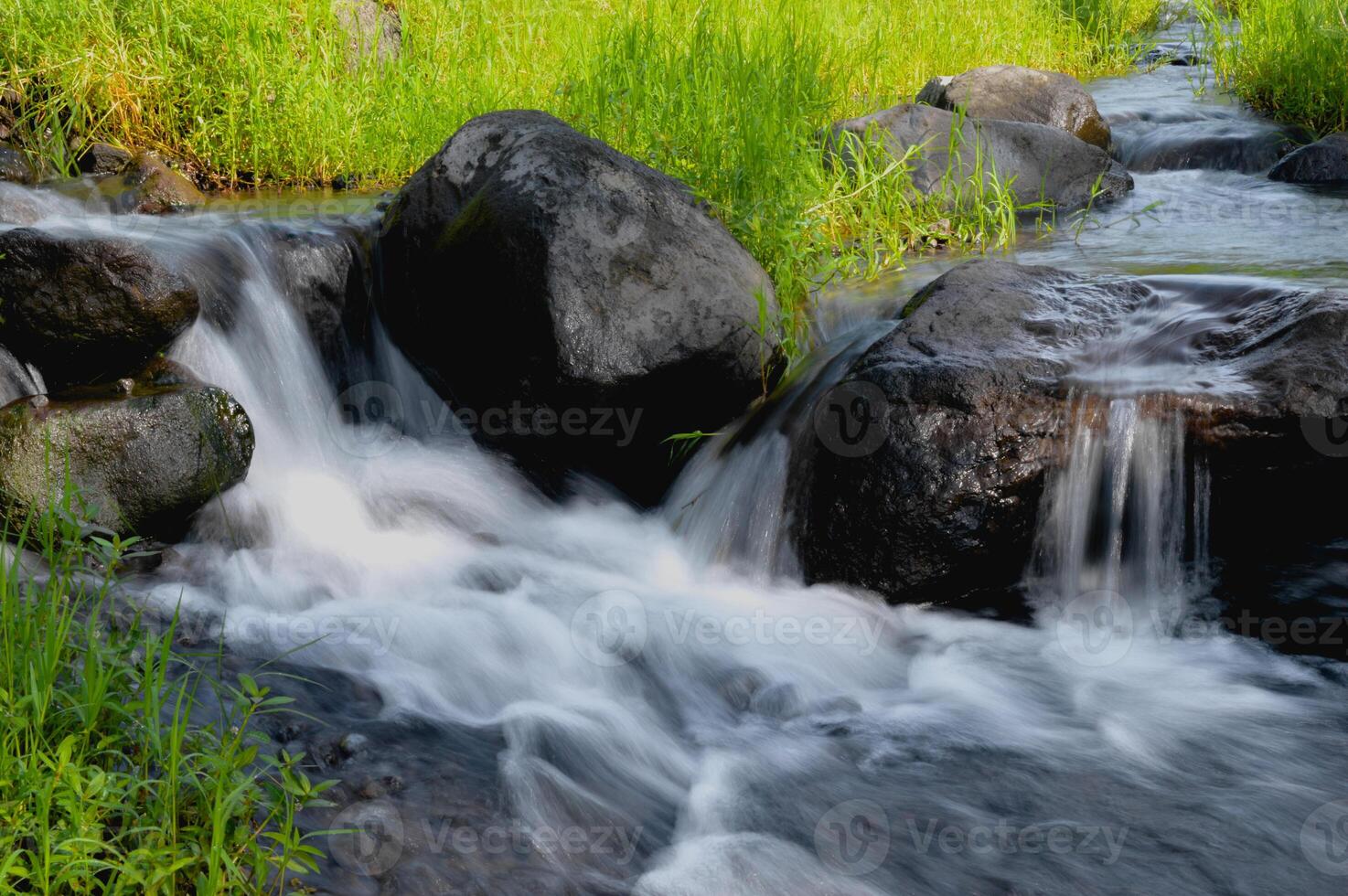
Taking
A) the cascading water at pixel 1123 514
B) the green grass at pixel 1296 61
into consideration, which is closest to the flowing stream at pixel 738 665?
the cascading water at pixel 1123 514

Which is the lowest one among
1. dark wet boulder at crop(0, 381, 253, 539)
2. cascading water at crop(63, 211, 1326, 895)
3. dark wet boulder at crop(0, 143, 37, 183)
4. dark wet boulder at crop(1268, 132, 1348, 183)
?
cascading water at crop(63, 211, 1326, 895)

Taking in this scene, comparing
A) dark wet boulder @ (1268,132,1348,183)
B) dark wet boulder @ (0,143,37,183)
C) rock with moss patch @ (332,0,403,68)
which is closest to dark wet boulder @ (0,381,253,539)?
dark wet boulder @ (0,143,37,183)

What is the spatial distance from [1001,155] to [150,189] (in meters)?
4.91

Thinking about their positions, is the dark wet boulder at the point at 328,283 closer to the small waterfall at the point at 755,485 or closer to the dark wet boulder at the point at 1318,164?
the small waterfall at the point at 755,485

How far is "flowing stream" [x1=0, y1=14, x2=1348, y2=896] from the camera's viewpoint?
8.55 feet

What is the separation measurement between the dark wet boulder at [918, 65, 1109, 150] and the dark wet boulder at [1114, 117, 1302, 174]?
10.3 inches

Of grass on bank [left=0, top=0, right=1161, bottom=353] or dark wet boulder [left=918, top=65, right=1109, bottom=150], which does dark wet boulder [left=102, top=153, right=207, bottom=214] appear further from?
dark wet boulder [left=918, top=65, right=1109, bottom=150]

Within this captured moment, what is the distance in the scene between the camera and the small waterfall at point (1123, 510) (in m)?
3.85

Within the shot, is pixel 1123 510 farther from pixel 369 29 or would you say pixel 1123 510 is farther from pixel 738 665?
pixel 369 29

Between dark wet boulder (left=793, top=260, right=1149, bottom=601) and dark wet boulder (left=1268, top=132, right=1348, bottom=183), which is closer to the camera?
dark wet boulder (left=793, top=260, right=1149, bottom=601)

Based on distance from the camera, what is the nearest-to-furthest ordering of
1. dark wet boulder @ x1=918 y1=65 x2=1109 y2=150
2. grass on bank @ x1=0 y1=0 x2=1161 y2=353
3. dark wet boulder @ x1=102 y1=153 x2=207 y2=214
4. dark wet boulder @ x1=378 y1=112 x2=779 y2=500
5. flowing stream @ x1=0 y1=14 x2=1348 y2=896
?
flowing stream @ x1=0 y1=14 x2=1348 y2=896
dark wet boulder @ x1=378 y1=112 x2=779 y2=500
grass on bank @ x1=0 y1=0 x2=1161 y2=353
dark wet boulder @ x1=102 y1=153 x2=207 y2=214
dark wet boulder @ x1=918 y1=65 x2=1109 y2=150

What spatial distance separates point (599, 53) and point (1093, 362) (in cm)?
337

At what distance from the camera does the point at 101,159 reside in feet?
20.4

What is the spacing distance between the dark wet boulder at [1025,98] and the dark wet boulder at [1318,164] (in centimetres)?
128
